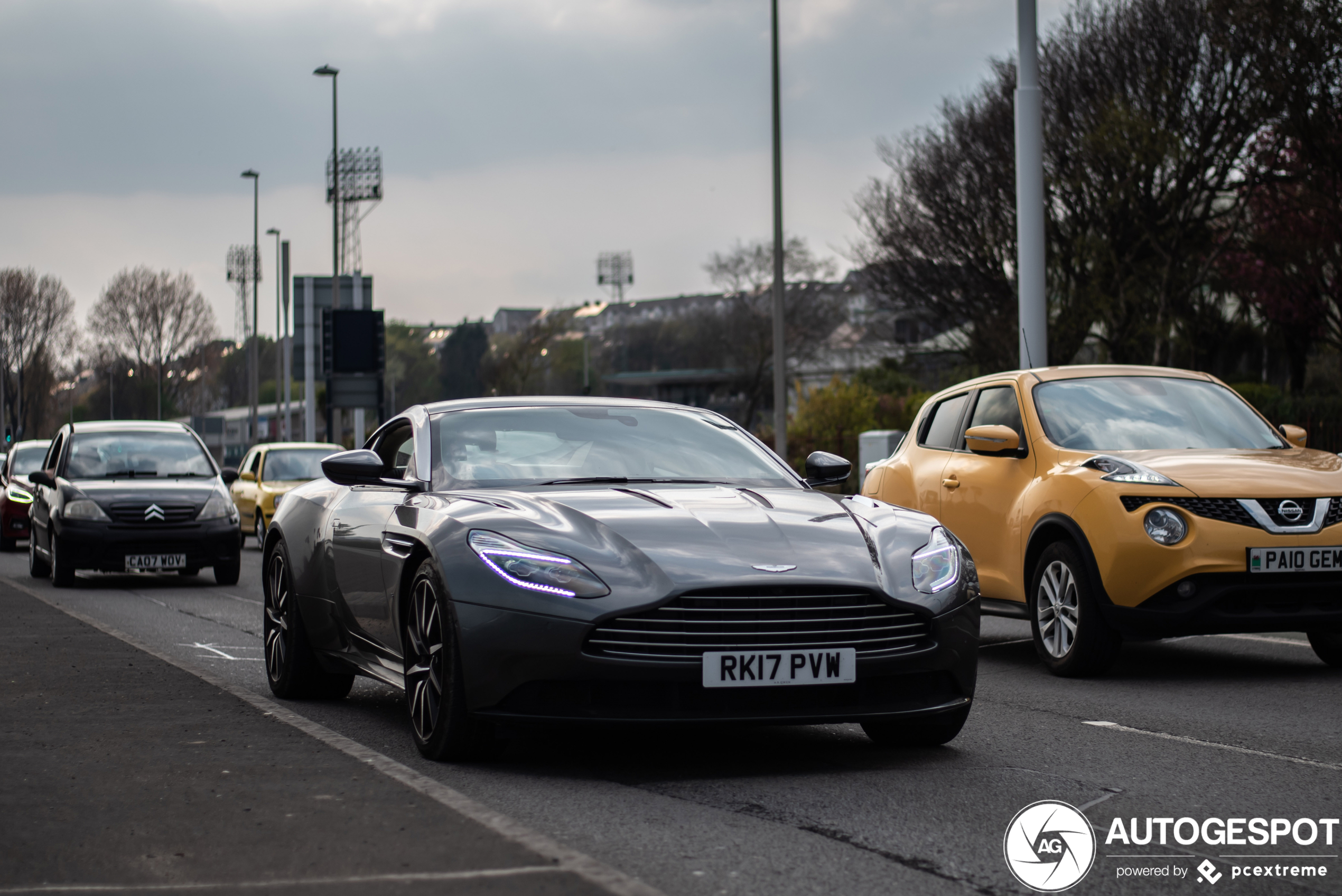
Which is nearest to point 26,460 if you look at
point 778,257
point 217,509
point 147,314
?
point 217,509

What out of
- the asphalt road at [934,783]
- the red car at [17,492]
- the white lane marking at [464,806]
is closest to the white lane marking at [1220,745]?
the asphalt road at [934,783]

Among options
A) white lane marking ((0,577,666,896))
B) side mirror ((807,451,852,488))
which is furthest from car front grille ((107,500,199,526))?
side mirror ((807,451,852,488))

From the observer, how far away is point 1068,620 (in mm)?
8586

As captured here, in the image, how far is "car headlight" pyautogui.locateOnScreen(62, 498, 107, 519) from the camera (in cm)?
1622

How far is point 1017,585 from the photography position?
29.7ft

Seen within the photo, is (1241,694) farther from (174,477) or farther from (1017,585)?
(174,477)

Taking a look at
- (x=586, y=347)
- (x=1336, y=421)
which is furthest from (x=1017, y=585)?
(x=586, y=347)

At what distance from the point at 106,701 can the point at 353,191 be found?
59.0m

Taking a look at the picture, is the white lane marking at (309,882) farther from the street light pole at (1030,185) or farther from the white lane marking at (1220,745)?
the street light pole at (1030,185)

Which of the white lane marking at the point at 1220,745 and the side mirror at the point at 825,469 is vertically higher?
the side mirror at the point at 825,469

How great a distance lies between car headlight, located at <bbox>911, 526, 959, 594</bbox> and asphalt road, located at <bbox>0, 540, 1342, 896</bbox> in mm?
663

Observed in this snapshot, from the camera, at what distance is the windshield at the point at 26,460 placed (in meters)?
24.0

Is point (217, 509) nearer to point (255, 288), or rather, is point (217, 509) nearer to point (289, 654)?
point (289, 654)

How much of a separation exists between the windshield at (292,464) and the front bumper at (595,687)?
1878 cm
